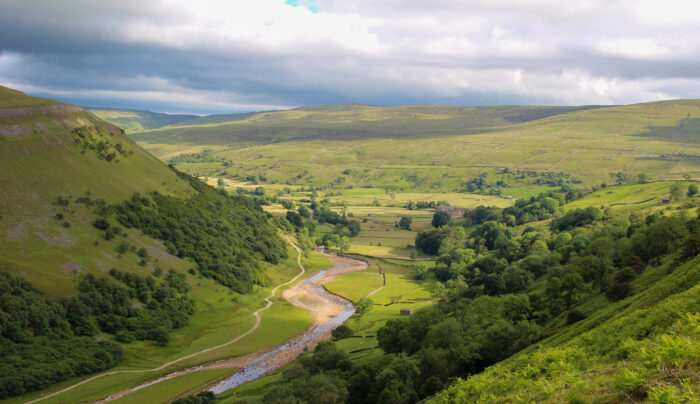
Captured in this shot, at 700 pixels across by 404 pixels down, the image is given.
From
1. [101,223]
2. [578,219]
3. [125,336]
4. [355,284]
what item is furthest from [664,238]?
[101,223]

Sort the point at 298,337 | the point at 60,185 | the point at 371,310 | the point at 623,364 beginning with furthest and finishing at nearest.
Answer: the point at 60,185, the point at 371,310, the point at 298,337, the point at 623,364

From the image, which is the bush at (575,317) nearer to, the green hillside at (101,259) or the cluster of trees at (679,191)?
the green hillside at (101,259)

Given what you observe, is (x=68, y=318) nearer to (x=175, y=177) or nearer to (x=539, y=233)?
(x=175, y=177)

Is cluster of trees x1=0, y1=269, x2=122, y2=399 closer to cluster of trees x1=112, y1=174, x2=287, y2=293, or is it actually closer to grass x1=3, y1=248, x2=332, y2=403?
grass x1=3, y1=248, x2=332, y2=403

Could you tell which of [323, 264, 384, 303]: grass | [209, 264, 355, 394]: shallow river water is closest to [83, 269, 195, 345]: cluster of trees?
[209, 264, 355, 394]: shallow river water

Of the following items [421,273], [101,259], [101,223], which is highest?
[101,223]

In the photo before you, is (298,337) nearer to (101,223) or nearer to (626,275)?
(101,223)

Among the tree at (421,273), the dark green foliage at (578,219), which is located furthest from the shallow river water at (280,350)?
the dark green foliage at (578,219)

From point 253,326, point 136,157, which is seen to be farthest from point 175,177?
point 253,326
